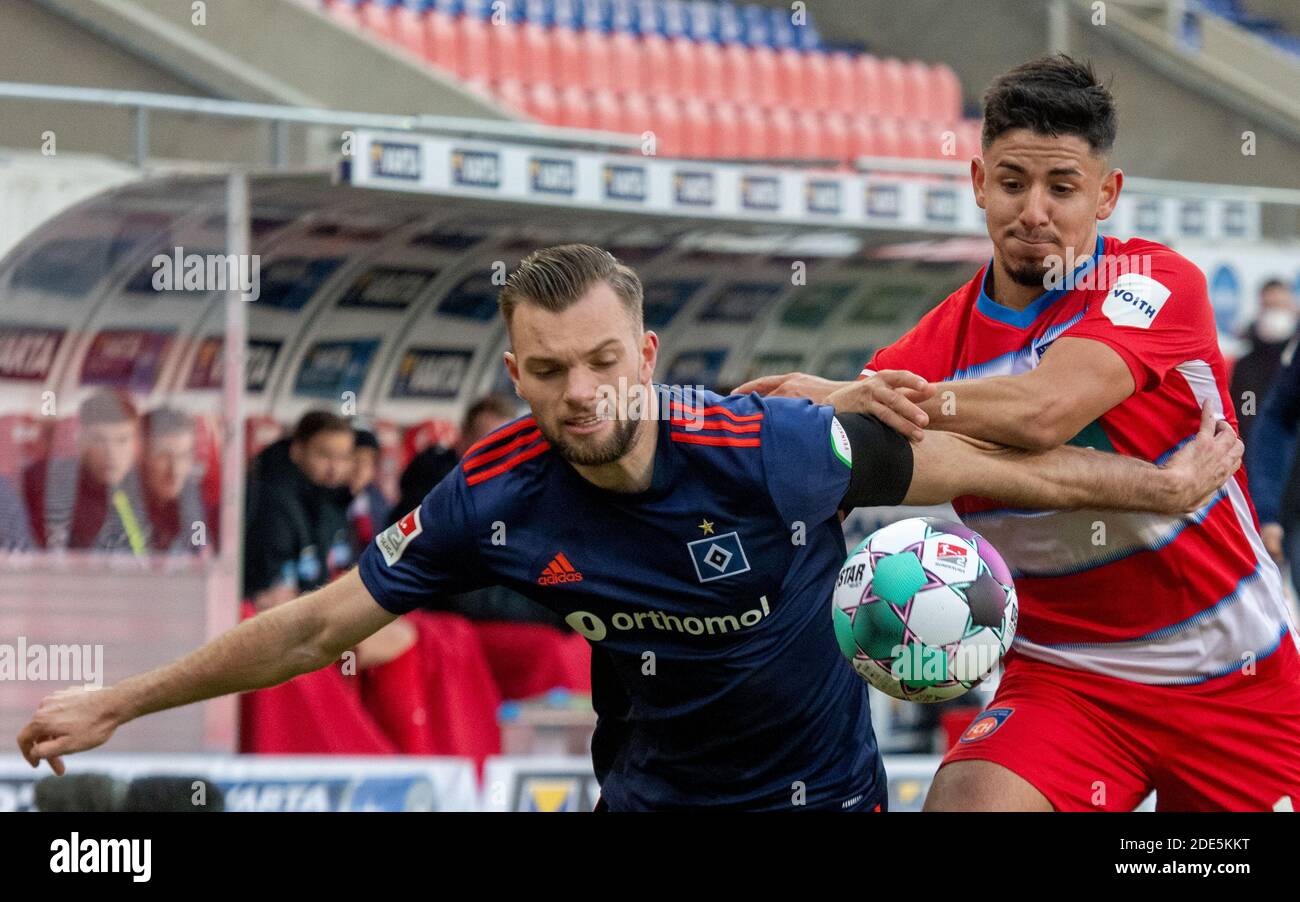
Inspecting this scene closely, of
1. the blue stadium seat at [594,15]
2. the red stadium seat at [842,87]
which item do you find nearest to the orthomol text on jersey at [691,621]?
the blue stadium seat at [594,15]

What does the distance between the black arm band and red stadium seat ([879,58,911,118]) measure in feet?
45.3

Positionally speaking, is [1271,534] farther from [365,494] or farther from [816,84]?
[816,84]

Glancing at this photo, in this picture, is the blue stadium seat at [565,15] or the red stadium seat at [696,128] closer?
the red stadium seat at [696,128]

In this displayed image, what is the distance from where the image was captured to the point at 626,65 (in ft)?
54.1

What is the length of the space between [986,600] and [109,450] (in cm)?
495

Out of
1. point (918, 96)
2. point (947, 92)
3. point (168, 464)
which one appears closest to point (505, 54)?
point (918, 96)

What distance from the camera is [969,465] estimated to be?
181 inches

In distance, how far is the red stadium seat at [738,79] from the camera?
1720 centimetres

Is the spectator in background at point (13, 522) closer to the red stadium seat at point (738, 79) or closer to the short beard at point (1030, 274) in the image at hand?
the short beard at point (1030, 274)

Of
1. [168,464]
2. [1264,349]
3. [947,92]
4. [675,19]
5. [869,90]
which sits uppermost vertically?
[675,19]

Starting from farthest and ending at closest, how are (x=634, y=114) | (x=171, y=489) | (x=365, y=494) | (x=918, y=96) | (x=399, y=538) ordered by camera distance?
(x=918, y=96) < (x=634, y=114) < (x=365, y=494) < (x=171, y=489) < (x=399, y=538)

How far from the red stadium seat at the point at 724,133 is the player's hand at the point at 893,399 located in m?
11.7
